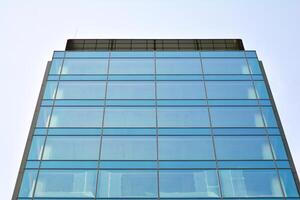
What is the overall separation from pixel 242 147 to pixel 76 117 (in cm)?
1123

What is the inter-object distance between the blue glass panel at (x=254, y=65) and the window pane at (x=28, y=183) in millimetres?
17761

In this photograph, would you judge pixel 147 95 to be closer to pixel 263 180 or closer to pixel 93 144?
pixel 93 144

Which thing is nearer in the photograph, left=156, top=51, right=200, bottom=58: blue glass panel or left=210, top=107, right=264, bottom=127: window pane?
left=210, top=107, right=264, bottom=127: window pane

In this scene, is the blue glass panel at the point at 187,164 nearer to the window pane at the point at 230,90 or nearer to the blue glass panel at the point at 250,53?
the window pane at the point at 230,90

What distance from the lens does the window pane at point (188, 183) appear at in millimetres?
22328

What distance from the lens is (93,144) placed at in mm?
25344

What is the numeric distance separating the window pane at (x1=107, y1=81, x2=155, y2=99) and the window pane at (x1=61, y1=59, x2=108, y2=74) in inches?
79.8


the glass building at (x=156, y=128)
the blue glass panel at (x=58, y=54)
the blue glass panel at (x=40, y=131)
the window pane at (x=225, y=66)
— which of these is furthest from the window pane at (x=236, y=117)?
the blue glass panel at (x=58, y=54)

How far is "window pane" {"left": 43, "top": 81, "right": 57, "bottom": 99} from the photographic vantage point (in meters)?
28.9

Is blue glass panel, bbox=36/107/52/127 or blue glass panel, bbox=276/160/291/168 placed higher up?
blue glass panel, bbox=36/107/52/127

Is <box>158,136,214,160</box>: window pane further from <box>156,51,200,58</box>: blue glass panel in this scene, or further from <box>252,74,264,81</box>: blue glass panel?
<box>156,51,200,58</box>: blue glass panel

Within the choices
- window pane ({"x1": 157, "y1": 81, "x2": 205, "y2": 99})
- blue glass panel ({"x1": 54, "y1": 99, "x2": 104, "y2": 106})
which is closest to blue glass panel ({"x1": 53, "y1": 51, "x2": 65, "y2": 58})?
blue glass panel ({"x1": 54, "y1": 99, "x2": 104, "y2": 106})

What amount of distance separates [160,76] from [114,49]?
5847mm

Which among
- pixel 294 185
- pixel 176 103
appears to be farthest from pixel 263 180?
pixel 176 103
